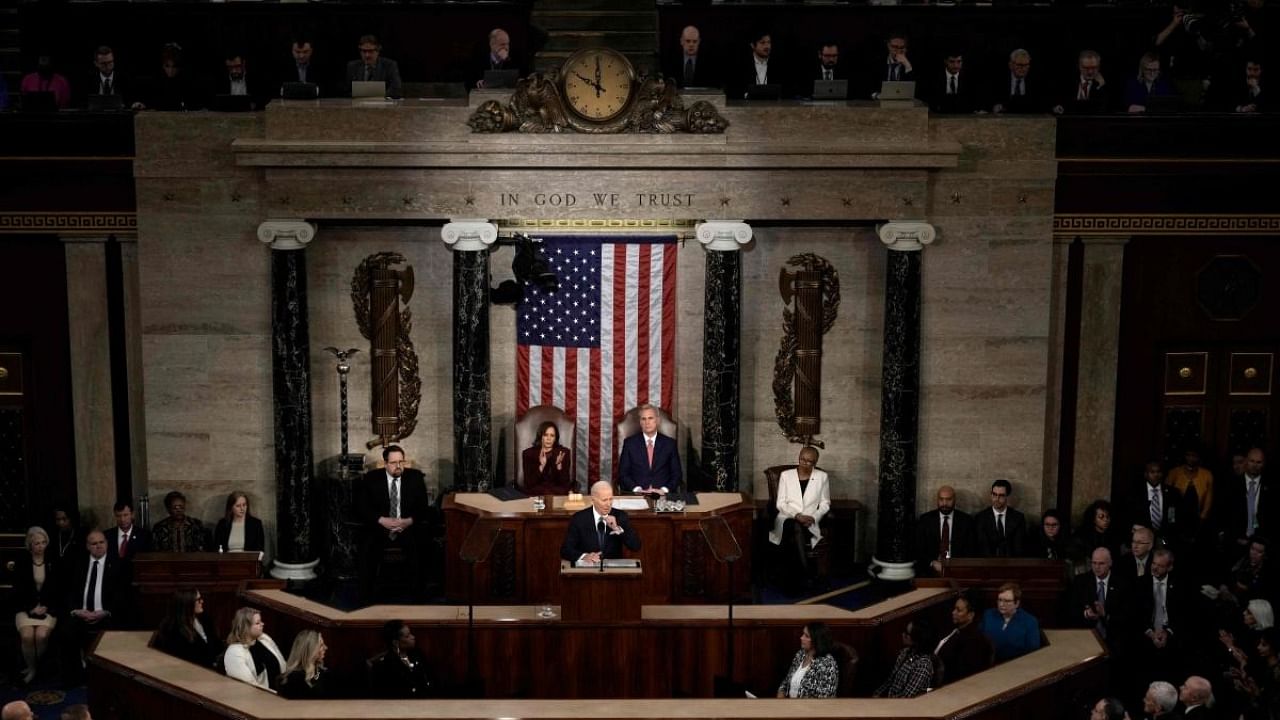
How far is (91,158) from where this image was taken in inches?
641

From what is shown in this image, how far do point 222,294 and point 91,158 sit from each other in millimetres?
1829

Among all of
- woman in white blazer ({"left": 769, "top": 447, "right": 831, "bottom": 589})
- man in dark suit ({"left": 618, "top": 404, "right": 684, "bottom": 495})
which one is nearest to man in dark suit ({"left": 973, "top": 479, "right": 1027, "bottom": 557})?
woman in white blazer ({"left": 769, "top": 447, "right": 831, "bottom": 589})

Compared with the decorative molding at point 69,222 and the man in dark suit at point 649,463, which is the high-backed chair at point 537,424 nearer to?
the man in dark suit at point 649,463

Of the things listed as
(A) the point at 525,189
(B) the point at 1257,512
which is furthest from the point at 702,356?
(B) the point at 1257,512

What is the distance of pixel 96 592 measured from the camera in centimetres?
1519

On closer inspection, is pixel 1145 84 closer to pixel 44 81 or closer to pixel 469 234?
pixel 469 234

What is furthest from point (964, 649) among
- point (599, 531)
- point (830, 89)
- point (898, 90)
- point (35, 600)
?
point (35, 600)

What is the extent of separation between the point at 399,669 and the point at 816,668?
3.13 meters

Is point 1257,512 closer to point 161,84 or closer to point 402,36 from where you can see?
point 402,36

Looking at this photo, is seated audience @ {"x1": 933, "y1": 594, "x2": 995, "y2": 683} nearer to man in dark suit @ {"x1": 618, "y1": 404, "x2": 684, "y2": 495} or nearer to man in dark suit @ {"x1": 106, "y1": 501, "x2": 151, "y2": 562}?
man in dark suit @ {"x1": 618, "y1": 404, "x2": 684, "y2": 495}

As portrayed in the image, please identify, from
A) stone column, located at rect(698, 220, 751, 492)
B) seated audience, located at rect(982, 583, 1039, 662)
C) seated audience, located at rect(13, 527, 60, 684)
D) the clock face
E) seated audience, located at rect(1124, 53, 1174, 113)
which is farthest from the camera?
seated audience, located at rect(1124, 53, 1174, 113)

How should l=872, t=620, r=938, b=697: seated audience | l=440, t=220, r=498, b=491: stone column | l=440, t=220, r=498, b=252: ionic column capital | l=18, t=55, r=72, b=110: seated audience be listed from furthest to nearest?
l=18, t=55, r=72, b=110: seated audience → l=440, t=220, r=498, b=491: stone column → l=440, t=220, r=498, b=252: ionic column capital → l=872, t=620, r=938, b=697: seated audience

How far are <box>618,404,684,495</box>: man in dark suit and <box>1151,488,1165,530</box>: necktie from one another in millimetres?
4823

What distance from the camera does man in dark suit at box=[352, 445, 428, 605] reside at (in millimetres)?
16062
